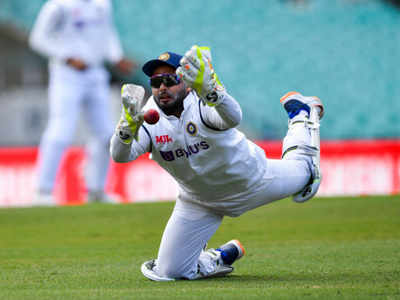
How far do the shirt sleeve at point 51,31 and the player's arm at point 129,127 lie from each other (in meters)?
5.70

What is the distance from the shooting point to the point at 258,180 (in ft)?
18.2

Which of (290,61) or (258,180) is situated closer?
(258,180)

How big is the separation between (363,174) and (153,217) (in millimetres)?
5157

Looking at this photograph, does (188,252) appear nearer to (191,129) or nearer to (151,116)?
(191,129)

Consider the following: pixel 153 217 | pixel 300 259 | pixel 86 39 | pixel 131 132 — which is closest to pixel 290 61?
pixel 86 39

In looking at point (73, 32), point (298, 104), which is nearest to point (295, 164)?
point (298, 104)

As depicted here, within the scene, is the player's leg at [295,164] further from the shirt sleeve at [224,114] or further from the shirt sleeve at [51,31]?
the shirt sleeve at [51,31]

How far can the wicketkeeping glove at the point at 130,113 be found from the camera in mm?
4707

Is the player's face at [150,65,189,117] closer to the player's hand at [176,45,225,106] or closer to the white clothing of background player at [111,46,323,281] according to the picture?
the white clothing of background player at [111,46,323,281]

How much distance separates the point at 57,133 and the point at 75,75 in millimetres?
841

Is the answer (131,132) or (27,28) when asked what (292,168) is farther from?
(27,28)

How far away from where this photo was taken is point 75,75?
10.5m

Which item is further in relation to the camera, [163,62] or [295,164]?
[295,164]

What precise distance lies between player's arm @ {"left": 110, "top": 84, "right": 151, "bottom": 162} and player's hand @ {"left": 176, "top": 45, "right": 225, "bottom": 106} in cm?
32
